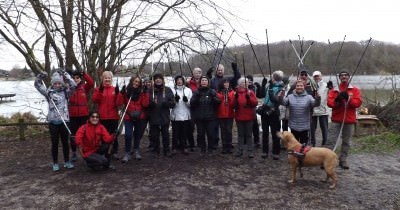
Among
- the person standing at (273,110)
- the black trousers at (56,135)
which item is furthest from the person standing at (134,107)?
the person standing at (273,110)

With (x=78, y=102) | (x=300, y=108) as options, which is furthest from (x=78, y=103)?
(x=300, y=108)

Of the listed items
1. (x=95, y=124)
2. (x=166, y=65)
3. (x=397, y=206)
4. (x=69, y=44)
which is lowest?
(x=397, y=206)

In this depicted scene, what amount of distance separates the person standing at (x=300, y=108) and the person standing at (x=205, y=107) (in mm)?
1333

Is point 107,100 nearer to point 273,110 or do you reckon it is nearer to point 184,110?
point 184,110

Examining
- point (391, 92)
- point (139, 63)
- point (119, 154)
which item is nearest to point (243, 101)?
point (119, 154)

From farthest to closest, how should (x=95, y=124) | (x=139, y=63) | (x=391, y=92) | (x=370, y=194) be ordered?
(x=391, y=92), (x=139, y=63), (x=95, y=124), (x=370, y=194)

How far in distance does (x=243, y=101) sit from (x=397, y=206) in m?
2.88

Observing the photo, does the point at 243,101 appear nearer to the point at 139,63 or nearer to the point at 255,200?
the point at 255,200

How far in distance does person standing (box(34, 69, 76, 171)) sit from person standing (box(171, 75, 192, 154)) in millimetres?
1823

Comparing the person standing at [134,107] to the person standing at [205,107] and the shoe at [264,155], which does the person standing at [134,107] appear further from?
the shoe at [264,155]

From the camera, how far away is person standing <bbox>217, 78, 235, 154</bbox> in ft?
20.8

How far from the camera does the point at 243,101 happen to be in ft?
19.9

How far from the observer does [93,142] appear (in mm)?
5320

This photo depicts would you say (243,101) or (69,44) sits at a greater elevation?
(69,44)
